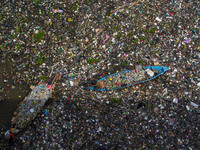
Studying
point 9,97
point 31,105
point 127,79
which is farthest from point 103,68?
point 9,97

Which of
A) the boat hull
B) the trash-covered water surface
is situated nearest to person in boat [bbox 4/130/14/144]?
the trash-covered water surface

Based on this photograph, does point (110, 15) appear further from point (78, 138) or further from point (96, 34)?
point (78, 138)

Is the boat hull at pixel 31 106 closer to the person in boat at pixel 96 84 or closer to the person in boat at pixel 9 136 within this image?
the person in boat at pixel 9 136

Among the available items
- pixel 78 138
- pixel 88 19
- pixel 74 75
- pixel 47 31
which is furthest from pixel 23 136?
pixel 88 19

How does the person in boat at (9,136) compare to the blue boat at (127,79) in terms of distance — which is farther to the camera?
the blue boat at (127,79)

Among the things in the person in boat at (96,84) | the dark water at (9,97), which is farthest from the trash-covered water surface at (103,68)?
the person in boat at (96,84)

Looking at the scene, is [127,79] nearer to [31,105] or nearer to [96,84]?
[96,84]

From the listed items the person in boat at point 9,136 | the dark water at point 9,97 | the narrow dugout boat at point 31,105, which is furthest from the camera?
the dark water at point 9,97
